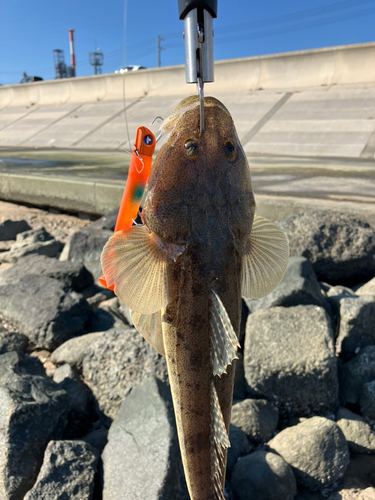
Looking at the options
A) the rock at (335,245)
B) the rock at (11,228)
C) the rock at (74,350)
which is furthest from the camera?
the rock at (11,228)

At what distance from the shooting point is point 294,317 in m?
3.77

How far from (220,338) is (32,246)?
586cm

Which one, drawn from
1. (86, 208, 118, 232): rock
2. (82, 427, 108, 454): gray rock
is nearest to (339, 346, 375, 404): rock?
(82, 427, 108, 454): gray rock

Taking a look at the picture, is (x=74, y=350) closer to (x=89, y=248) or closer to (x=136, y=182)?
(x=89, y=248)

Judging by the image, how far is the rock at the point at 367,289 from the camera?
15.5 ft

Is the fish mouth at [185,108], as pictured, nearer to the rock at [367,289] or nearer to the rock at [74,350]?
the rock at [74,350]

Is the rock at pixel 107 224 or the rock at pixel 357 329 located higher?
the rock at pixel 107 224

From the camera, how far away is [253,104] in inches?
588

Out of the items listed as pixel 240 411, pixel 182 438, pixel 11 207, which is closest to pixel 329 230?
pixel 240 411

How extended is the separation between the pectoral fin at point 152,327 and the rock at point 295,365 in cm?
195

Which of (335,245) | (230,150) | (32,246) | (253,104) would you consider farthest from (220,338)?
(253,104)

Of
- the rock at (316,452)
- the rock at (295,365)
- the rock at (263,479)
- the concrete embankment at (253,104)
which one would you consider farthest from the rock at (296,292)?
the concrete embankment at (253,104)

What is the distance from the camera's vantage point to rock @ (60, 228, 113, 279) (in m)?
5.92

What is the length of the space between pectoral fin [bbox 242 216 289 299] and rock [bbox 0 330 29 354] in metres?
3.17
